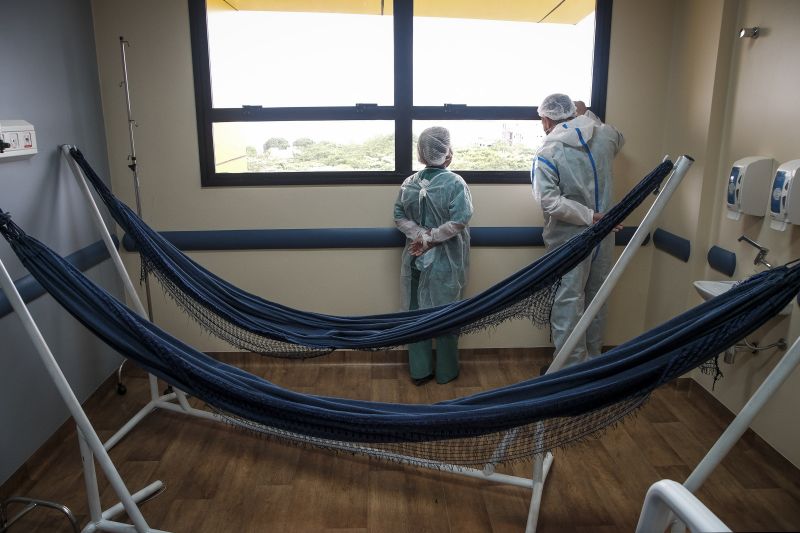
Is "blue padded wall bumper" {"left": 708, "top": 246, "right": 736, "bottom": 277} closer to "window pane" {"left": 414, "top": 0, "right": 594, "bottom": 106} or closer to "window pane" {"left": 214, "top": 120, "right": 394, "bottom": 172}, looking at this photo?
"window pane" {"left": 414, "top": 0, "right": 594, "bottom": 106}

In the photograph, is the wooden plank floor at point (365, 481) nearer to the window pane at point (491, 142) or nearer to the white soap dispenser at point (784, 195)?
the white soap dispenser at point (784, 195)

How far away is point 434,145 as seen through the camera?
3037 millimetres

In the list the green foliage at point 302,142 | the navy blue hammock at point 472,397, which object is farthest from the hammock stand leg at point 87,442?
the green foliage at point 302,142

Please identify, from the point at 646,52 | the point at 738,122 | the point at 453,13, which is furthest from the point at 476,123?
the point at 738,122

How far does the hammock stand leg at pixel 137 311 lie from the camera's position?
240cm

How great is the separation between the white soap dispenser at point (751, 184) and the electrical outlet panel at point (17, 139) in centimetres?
281

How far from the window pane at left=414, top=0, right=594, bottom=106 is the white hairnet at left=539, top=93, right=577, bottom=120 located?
0.69 ft

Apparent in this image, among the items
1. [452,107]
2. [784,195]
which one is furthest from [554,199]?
[784,195]

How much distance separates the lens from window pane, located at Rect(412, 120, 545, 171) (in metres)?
3.30

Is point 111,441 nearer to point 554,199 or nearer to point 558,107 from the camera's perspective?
point 554,199

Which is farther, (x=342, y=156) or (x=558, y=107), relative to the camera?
(x=342, y=156)

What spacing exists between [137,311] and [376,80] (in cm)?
165

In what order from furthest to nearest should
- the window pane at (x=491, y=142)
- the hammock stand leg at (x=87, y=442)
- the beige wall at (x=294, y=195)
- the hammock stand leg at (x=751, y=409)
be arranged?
1. the window pane at (x=491, y=142)
2. the beige wall at (x=294, y=195)
3. the hammock stand leg at (x=87, y=442)
4. the hammock stand leg at (x=751, y=409)

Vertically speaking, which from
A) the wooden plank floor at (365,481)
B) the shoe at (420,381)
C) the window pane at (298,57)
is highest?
the window pane at (298,57)
